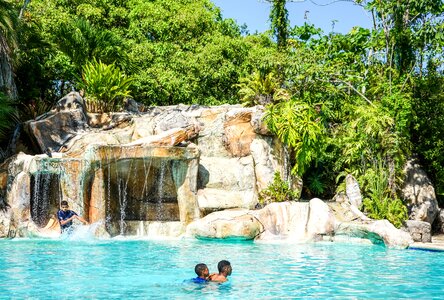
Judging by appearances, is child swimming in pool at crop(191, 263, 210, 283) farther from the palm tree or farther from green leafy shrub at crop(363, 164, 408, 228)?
the palm tree

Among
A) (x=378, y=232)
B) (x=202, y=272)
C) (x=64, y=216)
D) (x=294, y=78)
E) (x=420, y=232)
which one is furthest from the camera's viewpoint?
(x=294, y=78)

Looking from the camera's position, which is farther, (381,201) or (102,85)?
(102,85)

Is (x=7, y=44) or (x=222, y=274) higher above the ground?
(x=7, y=44)

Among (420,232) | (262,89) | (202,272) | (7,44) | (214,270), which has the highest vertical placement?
(7,44)

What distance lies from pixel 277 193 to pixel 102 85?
7.86 m

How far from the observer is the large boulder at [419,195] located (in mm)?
20203

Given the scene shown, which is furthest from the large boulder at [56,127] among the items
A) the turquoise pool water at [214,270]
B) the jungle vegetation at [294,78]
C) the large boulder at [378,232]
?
the large boulder at [378,232]

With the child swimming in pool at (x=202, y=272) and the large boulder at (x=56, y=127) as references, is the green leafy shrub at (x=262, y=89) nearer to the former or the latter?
the large boulder at (x=56, y=127)

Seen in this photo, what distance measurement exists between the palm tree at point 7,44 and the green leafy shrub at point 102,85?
100 inches

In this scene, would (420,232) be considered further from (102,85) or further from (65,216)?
(102,85)

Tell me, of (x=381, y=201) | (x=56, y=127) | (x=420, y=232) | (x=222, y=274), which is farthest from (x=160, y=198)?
(x=222, y=274)

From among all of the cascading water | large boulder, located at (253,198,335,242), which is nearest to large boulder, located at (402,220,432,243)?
large boulder, located at (253,198,335,242)

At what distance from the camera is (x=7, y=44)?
71.2 ft

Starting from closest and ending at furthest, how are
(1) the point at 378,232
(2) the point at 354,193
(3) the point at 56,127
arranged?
(1) the point at 378,232 < (2) the point at 354,193 < (3) the point at 56,127
